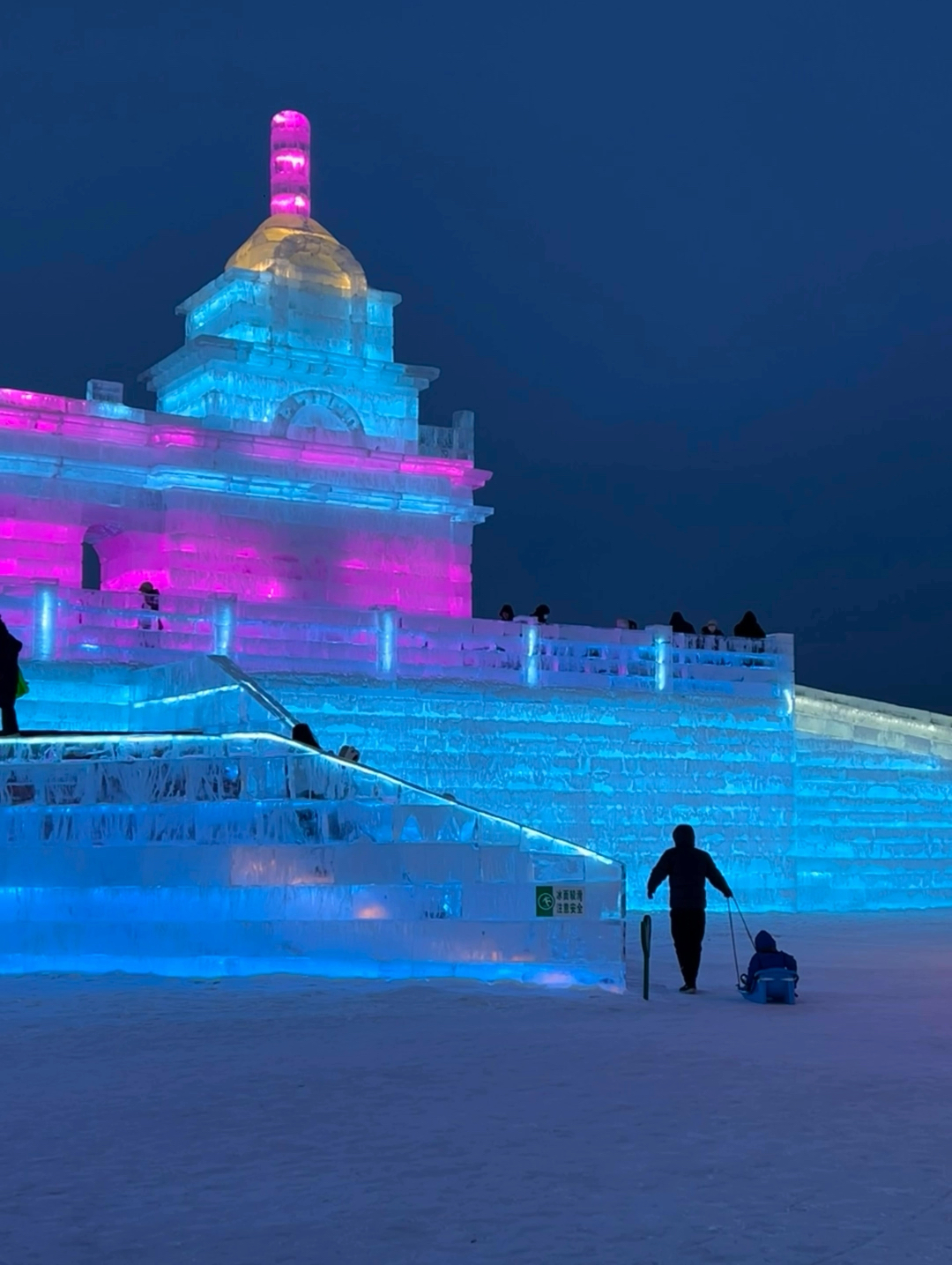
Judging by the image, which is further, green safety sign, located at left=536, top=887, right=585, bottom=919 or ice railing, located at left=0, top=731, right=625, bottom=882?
ice railing, located at left=0, top=731, right=625, bottom=882

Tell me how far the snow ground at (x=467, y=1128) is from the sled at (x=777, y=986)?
231 millimetres

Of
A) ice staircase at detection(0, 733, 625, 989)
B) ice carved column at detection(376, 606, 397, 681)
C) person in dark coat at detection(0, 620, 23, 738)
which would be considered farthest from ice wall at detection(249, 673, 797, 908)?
ice staircase at detection(0, 733, 625, 989)

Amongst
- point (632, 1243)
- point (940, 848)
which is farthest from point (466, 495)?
point (632, 1243)

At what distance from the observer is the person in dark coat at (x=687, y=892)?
12.0 m

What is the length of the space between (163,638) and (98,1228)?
13570 millimetres

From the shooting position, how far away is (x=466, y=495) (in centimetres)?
2780

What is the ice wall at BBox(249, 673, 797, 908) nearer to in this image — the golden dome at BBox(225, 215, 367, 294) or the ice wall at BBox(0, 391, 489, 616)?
the ice wall at BBox(0, 391, 489, 616)

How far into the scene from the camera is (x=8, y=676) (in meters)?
14.6

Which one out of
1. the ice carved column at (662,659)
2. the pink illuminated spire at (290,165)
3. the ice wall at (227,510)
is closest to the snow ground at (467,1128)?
the ice carved column at (662,659)

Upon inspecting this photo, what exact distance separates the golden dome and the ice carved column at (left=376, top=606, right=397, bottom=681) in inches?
405

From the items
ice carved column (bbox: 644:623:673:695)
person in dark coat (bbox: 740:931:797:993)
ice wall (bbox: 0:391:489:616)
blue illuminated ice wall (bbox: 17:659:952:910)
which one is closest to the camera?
person in dark coat (bbox: 740:931:797:993)

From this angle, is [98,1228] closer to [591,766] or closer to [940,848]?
[591,766]

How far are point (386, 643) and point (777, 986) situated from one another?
9.66m

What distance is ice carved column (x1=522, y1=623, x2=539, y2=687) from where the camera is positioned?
20.9 metres
